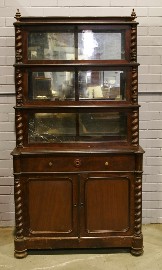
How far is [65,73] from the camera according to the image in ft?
10.2

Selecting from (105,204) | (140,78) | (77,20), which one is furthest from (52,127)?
(140,78)

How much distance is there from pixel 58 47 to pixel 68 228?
1.59m

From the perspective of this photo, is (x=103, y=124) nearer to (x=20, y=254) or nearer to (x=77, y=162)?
(x=77, y=162)

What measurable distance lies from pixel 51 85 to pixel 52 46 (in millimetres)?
335

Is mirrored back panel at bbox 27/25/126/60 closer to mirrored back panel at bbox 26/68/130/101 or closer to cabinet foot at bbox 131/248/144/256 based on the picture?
mirrored back panel at bbox 26/68/130/101

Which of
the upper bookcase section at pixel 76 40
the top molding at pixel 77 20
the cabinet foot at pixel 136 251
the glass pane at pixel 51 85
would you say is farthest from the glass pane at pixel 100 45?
the cabinet foot at pixel 136 251

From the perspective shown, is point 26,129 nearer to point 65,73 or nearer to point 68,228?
point 65,73

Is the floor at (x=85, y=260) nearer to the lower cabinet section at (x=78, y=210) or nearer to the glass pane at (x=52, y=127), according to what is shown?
the lower cabinet section at (x=78, y=210)

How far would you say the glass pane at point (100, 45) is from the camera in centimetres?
308

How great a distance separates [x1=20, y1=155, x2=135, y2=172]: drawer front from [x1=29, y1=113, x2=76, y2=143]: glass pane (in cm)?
18

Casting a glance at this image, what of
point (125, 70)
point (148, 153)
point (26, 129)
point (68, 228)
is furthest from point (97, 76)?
point (68, 228)

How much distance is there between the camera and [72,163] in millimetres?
3088

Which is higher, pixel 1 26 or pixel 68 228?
pixel 1 26

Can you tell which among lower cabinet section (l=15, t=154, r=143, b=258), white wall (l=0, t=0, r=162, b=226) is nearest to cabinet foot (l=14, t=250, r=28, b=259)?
lower cabinet section (l=15, t=154, r=143, b=258)
